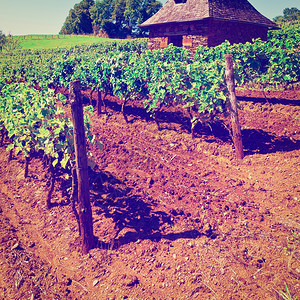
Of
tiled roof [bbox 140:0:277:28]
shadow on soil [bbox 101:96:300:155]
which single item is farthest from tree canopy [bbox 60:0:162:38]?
shadow on soil [bbox 101:96:300:155]

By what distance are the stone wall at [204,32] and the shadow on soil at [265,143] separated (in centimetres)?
955

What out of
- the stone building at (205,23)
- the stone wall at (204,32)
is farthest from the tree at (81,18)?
the stone wall at (204,32)

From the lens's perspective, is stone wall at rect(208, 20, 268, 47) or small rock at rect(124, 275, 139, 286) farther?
stone wall at rect(208, 20, 268, 47)

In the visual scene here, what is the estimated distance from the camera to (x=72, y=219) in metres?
4.46

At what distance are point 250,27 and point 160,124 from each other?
13.9 metres

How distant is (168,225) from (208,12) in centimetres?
1437

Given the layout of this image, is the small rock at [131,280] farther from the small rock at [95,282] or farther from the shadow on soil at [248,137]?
the shadow on soil at [248,137]

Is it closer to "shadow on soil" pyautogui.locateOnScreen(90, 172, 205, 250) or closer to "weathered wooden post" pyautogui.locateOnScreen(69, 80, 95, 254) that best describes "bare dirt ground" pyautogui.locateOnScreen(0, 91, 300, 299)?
"shadow on soil" pyautogui.locateOnScreen(90, 172, 205, 250)

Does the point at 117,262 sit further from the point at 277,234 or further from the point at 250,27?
the point at 250,27

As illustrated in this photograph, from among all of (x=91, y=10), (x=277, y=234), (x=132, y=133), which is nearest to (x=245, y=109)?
(x=132, y=133)

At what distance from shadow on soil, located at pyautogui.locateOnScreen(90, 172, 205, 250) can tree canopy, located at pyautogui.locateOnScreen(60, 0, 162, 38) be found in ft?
214

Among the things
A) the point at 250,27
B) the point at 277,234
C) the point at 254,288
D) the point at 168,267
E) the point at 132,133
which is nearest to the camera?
the point at 254,288

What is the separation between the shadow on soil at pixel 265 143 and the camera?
241 inches

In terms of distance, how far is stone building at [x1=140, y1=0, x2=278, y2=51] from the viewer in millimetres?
14375
